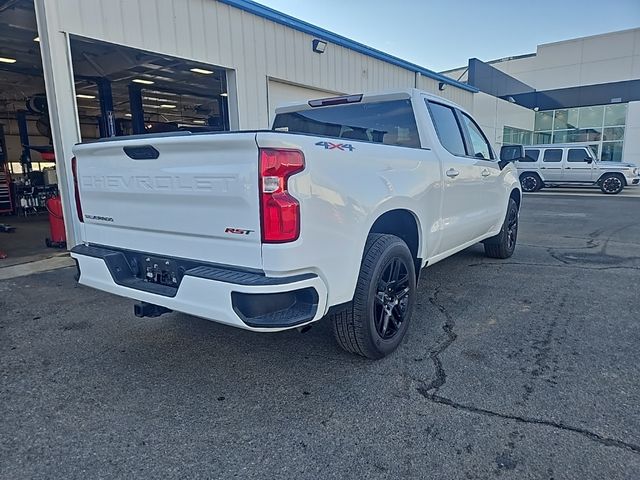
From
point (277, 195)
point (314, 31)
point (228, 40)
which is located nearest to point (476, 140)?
point (277, 195)

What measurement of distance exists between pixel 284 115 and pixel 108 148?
7.20 ft

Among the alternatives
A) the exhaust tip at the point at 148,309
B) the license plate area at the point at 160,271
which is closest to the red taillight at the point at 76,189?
the license plate area at the point at 160,271

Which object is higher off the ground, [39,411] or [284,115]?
[284,115]

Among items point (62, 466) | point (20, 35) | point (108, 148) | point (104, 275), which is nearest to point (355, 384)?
point (62, 466)

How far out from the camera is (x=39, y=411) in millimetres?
2629

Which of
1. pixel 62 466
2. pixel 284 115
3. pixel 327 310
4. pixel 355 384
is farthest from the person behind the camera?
pixel 284 115

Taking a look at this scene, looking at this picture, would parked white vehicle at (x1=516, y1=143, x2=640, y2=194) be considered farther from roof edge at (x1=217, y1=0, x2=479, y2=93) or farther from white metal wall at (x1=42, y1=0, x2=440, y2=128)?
white metal wall at (x1=42, y1=0, x2=440, y2=128)

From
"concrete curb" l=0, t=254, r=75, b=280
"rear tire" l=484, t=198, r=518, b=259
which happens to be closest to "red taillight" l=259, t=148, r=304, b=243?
"rear tire" l=484, t=198, r=518, b=259

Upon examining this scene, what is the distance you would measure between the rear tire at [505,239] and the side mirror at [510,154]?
69 cm

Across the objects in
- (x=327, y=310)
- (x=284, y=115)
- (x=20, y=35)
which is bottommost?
(x=327, y=310)

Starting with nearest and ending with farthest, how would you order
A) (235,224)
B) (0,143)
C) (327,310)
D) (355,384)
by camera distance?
1. (235,224)
2. (327,310)
3. (355,384)
4. (0,143)

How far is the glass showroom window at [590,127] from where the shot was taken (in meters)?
26.5

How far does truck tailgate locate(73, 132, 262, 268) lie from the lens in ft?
7.63

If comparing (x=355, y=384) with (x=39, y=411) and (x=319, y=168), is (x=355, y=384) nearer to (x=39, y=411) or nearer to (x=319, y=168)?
(x=319, y=168)
